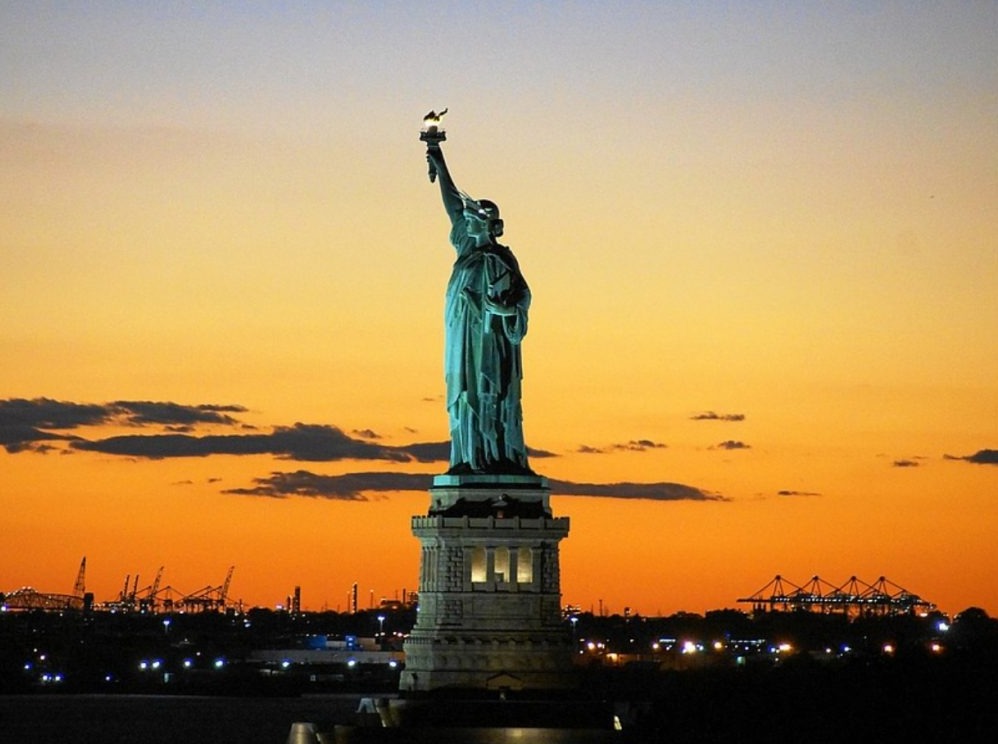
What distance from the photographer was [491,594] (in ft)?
321

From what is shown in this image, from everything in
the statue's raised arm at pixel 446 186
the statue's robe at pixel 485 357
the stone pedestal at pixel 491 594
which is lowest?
the stone pedestal at pixel 491 594

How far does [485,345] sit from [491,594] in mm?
10137

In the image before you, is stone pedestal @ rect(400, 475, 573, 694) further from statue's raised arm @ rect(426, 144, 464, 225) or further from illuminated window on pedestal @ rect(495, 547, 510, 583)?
statue's raised arm @ rect(426, 144, 464, 225)

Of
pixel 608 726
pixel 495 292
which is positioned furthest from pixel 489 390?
pixel 608 726

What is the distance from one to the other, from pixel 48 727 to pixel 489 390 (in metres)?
41.0

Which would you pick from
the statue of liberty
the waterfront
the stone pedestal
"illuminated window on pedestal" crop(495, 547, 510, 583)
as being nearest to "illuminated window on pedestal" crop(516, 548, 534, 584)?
the stone pedestal

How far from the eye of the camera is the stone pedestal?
319ft

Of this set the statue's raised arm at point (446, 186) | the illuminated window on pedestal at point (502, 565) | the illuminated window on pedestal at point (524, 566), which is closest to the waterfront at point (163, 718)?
the illuminated window on pedestal at point (502, 565)

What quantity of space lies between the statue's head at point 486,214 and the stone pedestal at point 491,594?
10.1 metres

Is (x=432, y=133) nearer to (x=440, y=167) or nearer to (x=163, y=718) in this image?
(x=440, y=167)

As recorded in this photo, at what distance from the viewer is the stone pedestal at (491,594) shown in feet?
319

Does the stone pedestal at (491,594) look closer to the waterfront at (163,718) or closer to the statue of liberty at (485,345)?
the statue of liberty at (485,345)

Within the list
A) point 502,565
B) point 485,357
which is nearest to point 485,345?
point 485,357

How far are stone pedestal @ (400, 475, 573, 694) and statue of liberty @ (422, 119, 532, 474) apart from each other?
81.9 inches
